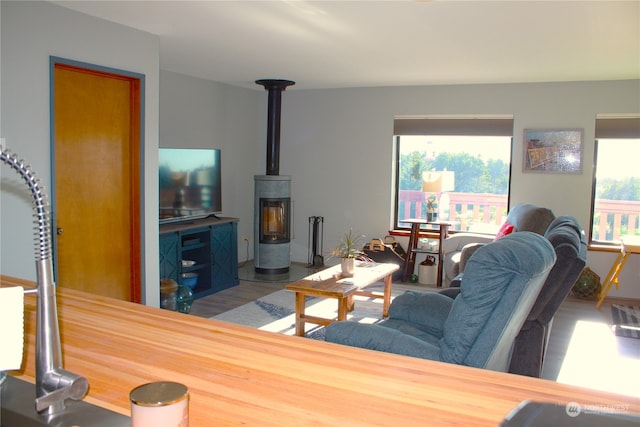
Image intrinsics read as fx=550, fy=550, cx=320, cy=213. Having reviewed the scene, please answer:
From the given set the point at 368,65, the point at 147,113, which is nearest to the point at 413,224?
the point at 368,65

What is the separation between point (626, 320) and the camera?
5.28m

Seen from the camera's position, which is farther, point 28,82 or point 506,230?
point 506,230

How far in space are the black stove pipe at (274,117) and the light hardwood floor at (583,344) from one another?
1531 mm

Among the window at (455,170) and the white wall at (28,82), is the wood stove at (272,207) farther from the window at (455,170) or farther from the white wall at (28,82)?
the white wall at (28,82)

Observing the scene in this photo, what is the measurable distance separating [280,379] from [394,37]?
3.49m

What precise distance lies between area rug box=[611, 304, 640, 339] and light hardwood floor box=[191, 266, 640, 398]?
63mm

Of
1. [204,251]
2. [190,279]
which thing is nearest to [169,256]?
[190,279]

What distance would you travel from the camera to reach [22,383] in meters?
1.19

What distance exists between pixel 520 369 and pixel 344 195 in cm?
451

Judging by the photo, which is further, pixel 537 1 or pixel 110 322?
pixel 537 1

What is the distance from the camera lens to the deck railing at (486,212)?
20.7 feet

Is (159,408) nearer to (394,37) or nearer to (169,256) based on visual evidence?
(394,37)

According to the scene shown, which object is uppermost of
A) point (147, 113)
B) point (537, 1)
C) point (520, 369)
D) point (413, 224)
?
point (537, 1)

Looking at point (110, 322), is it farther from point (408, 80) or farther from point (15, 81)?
point (408, 80)
